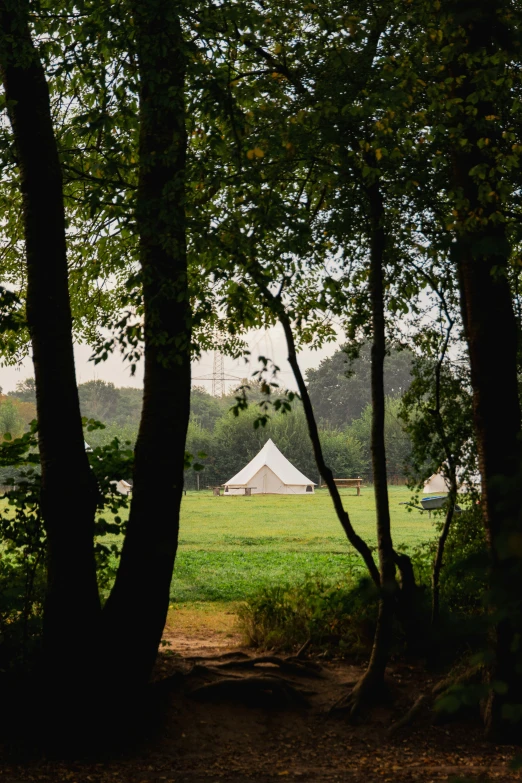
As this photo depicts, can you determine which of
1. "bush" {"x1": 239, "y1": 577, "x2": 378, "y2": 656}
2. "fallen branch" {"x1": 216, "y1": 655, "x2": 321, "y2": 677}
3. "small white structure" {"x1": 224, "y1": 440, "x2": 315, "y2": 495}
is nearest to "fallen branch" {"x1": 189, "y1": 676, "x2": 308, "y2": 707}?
"fallen branch" {"x1": 216, "y1": 655, "x2": 321, "y2": 677}

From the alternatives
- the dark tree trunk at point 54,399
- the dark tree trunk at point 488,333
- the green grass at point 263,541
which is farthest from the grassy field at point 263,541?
the dark tree trunk at point 54,399

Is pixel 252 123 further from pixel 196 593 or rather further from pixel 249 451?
pixel 249 451

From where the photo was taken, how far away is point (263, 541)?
19094 millimetres

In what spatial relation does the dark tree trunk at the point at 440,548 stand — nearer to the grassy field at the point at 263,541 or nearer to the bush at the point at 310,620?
the bush at the point at 310,620

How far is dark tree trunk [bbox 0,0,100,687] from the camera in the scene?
4949mm

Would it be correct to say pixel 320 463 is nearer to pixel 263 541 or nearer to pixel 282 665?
pixel 282 665

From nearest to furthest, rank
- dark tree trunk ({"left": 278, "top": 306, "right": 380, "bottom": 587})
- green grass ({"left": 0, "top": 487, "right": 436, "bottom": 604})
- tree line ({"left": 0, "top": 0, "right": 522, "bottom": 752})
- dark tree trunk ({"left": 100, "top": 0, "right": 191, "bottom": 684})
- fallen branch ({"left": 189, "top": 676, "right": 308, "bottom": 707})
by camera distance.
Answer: tree line ({"left": 0, "top": 0, "right": 522, "bottom": 752}), dark tree trunk ({"left": 100, "top": 0, "right": 191, "bottom": 684}), dark tree trunk ({"left": 278, "top": 306, "right": 380, "bottom": 587}), fallen branch ({"left": 189, "top": 676, "right": 308, "bottom": 707}), green grass ({"left": 0, "top": 487, "right": 436, "bottom": 604})

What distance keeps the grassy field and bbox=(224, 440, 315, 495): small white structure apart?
6.81ft

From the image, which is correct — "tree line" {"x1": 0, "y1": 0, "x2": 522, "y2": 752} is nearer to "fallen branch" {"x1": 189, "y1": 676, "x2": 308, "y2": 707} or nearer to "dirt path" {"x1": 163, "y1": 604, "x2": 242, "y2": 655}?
"fallen branch" {"x1": 189, "y1": 676, "x2": 308, "y2": 707}

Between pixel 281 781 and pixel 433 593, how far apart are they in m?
2.50

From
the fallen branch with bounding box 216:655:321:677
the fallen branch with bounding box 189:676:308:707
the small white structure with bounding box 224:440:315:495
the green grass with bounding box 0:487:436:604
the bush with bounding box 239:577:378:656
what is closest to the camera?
the fallen branch with bounding box 189:676:308:707

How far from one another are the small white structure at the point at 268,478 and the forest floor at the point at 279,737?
2966cm

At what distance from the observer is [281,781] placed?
14.6 feet

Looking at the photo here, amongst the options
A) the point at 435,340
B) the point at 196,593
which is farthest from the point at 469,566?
the point at 196,593
